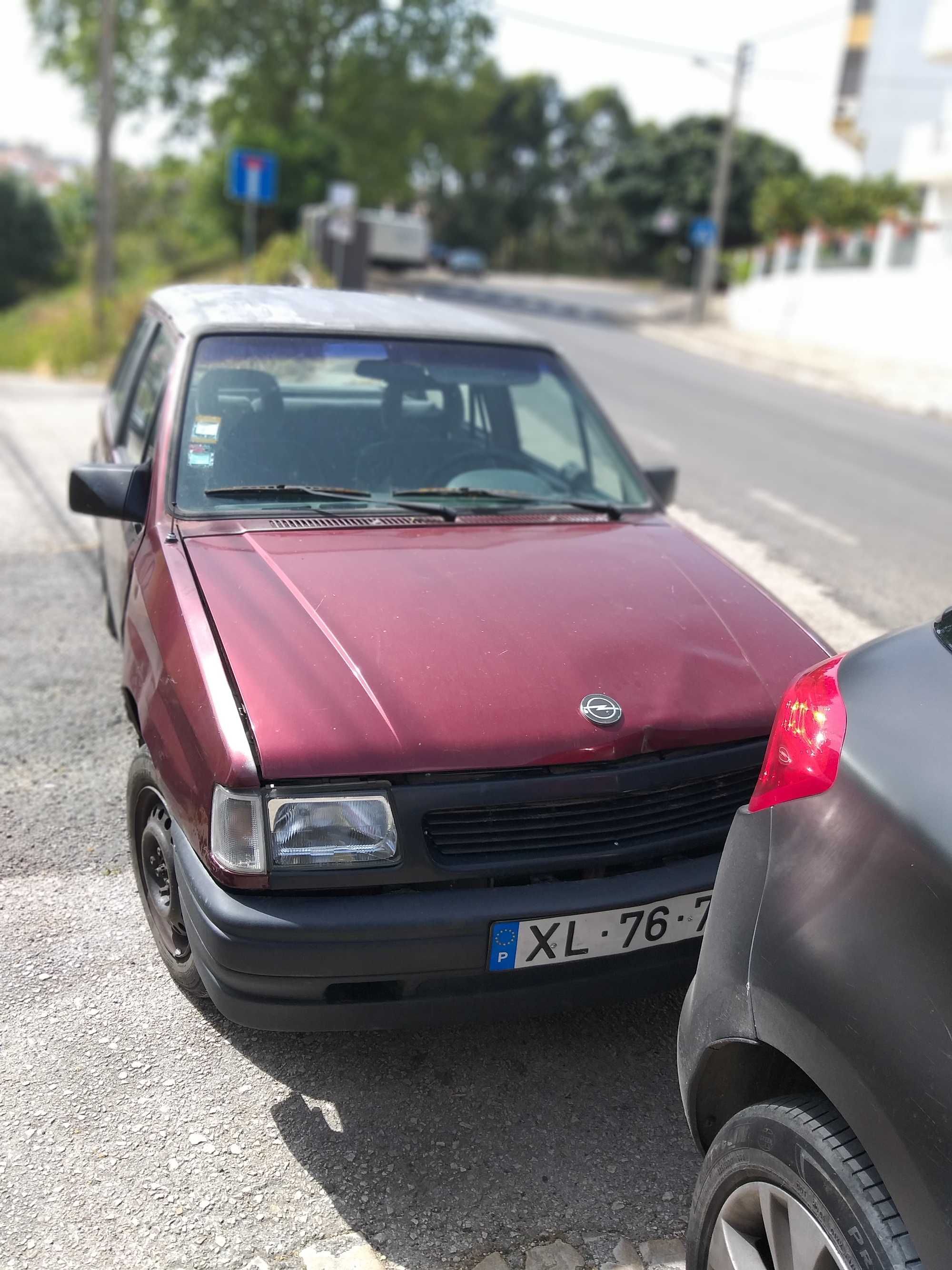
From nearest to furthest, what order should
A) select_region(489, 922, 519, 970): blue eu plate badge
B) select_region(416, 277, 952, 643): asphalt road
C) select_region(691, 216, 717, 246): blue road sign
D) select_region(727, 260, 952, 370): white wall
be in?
select_region(489, 922, 519, 970): blue eu plate badge → select_region(416, 277, 952, 643): asphalt road → select_region(727, 260, 952, 370): white wall → select_region(691, 216, 717, 246): blue road sign

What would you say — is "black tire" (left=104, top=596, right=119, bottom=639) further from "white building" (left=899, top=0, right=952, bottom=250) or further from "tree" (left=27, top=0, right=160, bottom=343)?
"tree" (left=27, top=0, right=160, bottom=343)

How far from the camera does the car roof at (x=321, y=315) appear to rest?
4.07 metres

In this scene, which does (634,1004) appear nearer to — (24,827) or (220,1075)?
(220,1075)

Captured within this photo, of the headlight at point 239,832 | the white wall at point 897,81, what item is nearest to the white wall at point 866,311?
the white wall at point 897,81

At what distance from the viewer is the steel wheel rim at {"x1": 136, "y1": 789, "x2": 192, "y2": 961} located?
288 centimetres

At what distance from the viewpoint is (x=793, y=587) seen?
22.9ft

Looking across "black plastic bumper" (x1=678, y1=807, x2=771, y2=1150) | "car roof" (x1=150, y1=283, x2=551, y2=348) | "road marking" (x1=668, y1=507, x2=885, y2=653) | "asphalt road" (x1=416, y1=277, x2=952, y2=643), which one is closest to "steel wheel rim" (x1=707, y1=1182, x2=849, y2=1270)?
"black plastic bumper" (x1=678, y1=807, x2=771, y2=1150)

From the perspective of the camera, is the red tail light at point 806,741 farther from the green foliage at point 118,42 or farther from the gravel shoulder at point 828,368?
the green foliage at point 118,42

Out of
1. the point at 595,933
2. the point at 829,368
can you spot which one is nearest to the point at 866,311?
the point at 829,368

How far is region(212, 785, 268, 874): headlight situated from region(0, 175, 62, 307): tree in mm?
44609

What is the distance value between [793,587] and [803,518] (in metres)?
2.25

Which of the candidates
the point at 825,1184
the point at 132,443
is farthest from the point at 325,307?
the point at 825,1184

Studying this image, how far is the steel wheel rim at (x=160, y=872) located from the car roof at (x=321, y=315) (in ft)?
5.71

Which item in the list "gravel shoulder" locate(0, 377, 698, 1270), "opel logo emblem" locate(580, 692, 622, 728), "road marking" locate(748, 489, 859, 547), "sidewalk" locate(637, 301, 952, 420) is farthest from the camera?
"sidewalk" locate(637, 301, 952, 420)
